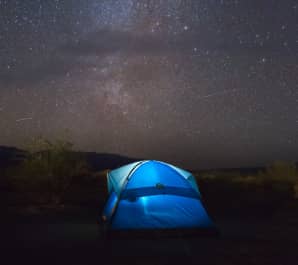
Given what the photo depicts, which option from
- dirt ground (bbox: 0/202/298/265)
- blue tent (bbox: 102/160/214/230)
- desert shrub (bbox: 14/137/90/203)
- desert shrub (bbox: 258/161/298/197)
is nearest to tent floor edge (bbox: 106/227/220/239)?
blue tent (bbox: 102/160/214/230)

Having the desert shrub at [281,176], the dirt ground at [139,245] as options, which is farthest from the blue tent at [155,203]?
the desert shrub at [281,176]

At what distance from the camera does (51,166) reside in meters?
23.0

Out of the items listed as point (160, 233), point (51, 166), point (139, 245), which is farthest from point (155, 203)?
point (51, 166)

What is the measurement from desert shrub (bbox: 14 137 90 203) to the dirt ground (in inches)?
254

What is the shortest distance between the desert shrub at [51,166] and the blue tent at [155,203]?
9.48m

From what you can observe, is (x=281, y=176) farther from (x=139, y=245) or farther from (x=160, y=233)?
(x=139, y=245)

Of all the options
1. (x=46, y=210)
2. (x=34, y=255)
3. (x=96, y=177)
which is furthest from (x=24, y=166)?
(x=96, y=177)

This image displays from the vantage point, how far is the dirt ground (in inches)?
365

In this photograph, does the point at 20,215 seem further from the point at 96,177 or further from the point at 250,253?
the point at 96,177

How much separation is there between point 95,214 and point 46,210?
2.43 metres

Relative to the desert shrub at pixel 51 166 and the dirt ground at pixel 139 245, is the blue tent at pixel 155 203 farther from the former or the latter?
the desert shrub at pixel 51 166

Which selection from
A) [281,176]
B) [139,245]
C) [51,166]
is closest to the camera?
[139,245]

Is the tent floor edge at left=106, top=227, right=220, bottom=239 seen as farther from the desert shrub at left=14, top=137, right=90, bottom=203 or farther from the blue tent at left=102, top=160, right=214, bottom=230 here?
the desert shrub at left=14, top=137, right=90, bottom=203

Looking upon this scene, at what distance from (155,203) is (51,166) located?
35.6 ft
